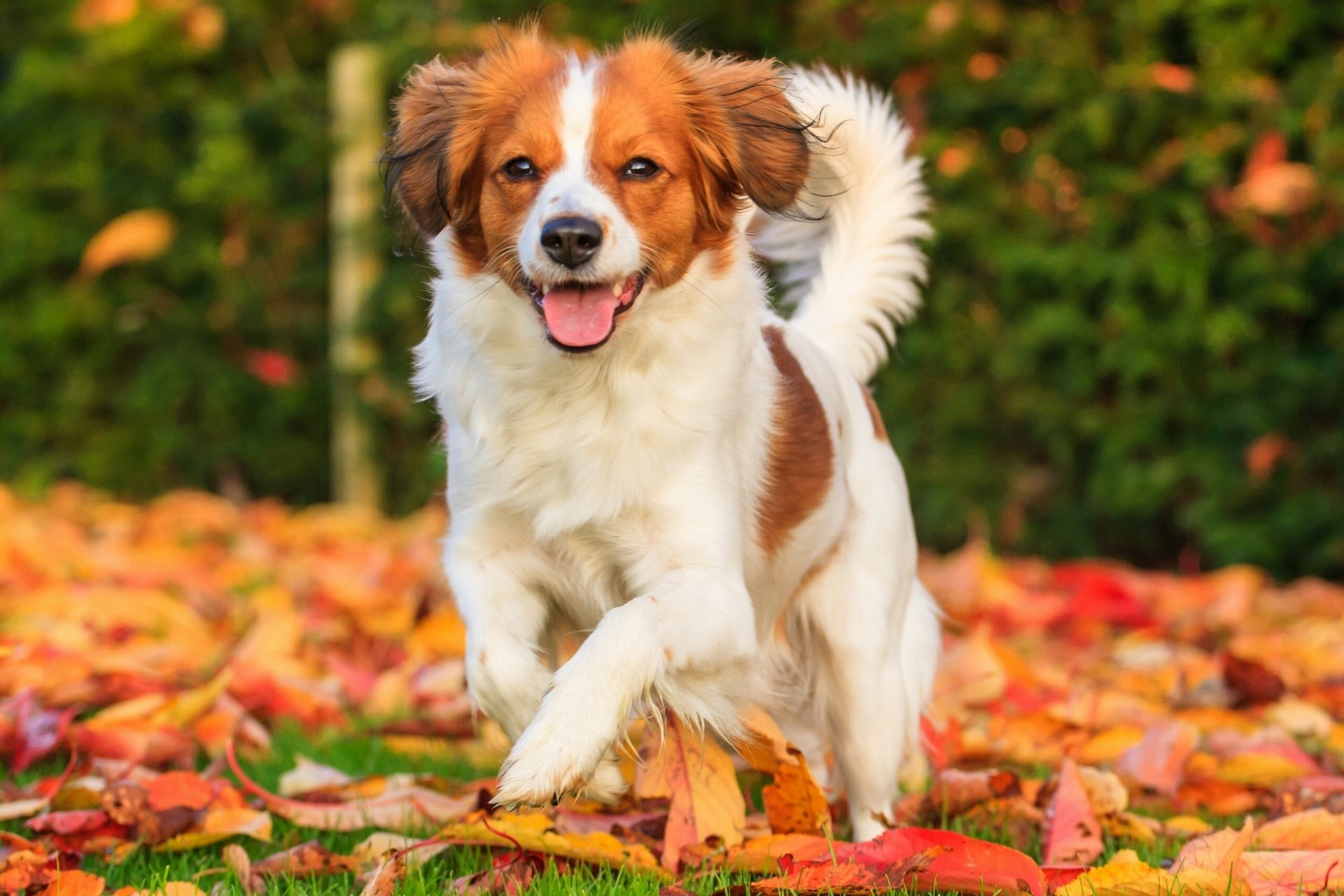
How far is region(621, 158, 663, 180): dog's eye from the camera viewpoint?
2717 mm

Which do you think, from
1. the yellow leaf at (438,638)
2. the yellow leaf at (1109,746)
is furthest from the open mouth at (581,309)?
the yellow leaf at (438,638)

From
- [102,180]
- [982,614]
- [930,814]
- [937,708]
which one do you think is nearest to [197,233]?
[102,180]

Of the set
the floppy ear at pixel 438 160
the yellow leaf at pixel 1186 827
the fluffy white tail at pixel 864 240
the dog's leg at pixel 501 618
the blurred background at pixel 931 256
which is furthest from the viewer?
the blurred background at pixel 931 256

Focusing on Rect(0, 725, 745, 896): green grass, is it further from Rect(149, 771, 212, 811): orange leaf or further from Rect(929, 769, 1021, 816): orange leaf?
Rect(929, 769, 1021, 816): orange leaf

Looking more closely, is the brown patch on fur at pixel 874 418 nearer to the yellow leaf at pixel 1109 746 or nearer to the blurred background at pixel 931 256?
the yellow leaf at pixel 1109 746

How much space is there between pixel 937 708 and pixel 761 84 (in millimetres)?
1528

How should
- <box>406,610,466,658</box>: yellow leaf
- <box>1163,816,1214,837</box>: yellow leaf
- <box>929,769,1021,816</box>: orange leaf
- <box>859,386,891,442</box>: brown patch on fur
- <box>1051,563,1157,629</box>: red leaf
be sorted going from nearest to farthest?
<box>1163,816,1214,837</box>: yellow leaf
<box>929,769,1021,816</box>: orange leaf
<box>859,386,891,442</box>: brown patch on fur
<box>406,610,466,658</box>: yellow leaf
<box>1051,563,1157,629</box>: red leaf

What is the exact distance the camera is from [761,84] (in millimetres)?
2965

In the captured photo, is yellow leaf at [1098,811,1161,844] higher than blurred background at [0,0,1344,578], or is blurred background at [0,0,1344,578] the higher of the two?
blurred background at [0,0,1344,578]

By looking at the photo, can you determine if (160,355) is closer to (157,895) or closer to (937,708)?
(937,708)

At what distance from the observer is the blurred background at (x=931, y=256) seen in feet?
17.5

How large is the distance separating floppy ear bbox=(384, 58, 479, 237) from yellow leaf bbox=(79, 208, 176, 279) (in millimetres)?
5060

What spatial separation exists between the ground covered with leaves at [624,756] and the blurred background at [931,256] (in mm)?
641

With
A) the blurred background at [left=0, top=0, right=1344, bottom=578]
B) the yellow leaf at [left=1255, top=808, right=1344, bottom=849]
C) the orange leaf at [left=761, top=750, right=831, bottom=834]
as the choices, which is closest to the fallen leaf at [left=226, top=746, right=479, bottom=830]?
the orange leaf at [left=761, top=750, right=831, bottom=834]
